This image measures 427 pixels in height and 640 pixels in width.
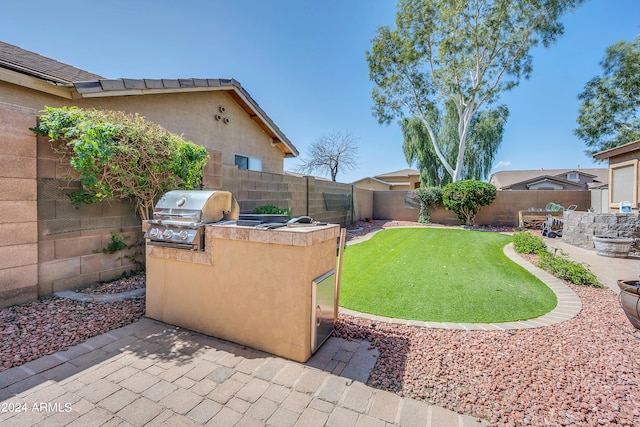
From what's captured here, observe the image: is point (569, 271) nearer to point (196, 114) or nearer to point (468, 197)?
point (468, 197)

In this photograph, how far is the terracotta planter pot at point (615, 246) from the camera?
824 cm

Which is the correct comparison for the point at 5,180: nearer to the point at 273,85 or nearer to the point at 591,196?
the point at 273,85

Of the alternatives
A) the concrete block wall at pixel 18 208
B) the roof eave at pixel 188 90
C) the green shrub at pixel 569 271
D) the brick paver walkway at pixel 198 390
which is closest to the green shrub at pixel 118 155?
the concrete block wall at pixel 18 208

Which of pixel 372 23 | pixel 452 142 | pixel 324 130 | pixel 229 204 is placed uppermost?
pixel 372 23

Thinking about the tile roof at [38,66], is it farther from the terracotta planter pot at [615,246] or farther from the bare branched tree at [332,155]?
the bare branched tree at [332,155]

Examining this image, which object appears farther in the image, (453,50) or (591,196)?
(453,50)

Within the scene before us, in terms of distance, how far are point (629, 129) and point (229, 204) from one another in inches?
1088

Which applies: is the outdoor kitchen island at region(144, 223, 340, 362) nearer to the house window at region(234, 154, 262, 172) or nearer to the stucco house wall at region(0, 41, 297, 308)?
the stucco house wall at region(0, 41, 297, 308)

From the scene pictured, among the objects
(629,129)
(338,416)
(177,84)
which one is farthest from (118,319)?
(629,129)

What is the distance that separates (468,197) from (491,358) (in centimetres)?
1440

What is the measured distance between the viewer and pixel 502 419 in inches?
85.4

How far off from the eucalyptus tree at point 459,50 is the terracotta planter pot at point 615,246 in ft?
39.6

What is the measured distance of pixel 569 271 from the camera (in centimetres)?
627

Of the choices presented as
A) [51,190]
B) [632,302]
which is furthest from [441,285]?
[51,190]
